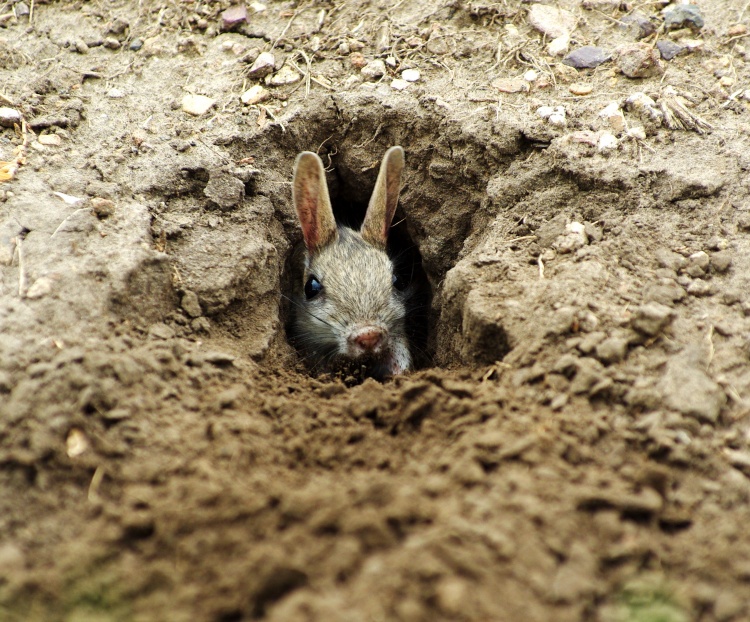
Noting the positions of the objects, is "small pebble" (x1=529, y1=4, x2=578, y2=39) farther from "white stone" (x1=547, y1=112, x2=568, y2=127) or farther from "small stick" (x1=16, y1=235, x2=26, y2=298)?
"small stick" (x1=16, y1=235, x2=26, y2=298)

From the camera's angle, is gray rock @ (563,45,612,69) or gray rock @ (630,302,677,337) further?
gray rock @ (563,45,612,69)

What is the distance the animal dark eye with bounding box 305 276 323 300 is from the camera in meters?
4.96

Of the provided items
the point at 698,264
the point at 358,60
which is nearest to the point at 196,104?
the point at 358,60

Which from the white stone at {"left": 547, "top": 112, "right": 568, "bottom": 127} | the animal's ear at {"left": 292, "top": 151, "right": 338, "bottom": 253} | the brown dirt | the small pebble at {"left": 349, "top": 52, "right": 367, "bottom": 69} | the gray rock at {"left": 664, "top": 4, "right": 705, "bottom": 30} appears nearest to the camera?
Answer: the brown dirt

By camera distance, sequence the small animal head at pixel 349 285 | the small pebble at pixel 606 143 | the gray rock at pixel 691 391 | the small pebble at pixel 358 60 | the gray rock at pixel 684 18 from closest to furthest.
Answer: the gray rock at pixel 691 391 < the small pebble at pixel 606 143 < the small animal head at pixel 349 285 < the gray rock at pixel 684 18 < the small pebble at pixel 358 60

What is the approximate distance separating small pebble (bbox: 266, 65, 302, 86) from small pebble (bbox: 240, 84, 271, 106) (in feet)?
0.33

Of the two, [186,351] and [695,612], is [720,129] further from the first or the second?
[186,351]

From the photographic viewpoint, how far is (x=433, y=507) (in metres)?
2.01

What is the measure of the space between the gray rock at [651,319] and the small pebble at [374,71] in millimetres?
2788

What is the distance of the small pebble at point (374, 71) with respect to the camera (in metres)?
4.71

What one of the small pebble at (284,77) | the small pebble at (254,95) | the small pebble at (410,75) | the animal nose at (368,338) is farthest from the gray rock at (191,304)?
the small pebble at (410,75)

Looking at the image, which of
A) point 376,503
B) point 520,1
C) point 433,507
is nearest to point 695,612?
point 433,507

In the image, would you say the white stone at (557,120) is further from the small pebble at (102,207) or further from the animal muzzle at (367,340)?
the small pebble at (102,207)

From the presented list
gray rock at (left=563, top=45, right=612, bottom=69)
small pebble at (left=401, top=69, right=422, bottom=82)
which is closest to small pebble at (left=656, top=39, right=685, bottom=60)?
gray rock at (left=563, top=45, right=612, bottom=69)
